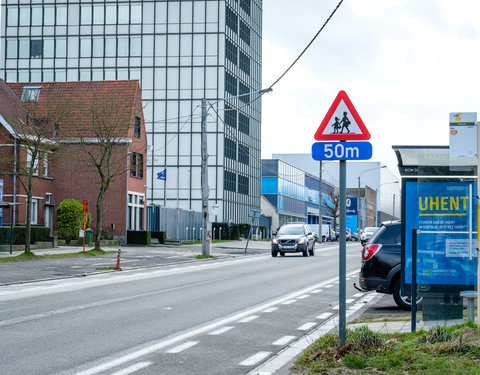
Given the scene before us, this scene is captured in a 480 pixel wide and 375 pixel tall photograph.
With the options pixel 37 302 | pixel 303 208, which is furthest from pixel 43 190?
pixel 303 208

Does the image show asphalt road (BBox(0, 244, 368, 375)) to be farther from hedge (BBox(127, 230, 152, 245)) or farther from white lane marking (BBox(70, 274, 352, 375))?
hedge (BBox(127, 230, 152, 245))

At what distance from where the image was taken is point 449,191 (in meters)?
10.6

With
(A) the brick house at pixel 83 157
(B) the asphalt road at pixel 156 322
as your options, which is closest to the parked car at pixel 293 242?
(A) the brick house at pixel 83 157

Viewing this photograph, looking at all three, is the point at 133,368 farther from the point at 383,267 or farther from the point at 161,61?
the point at 161,61

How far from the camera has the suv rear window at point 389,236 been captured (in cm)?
1525

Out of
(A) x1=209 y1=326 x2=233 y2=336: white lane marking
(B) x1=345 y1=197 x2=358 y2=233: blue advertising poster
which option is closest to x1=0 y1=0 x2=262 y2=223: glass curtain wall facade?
(B) x1=345 y1=197 x2=358 y2=233: blue advertising poster

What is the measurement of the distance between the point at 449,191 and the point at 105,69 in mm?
67066

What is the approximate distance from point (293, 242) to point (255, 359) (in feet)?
105

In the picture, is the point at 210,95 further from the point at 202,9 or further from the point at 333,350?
the point at 333,350

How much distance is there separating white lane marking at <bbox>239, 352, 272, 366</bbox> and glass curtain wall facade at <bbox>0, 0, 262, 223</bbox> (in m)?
61.8

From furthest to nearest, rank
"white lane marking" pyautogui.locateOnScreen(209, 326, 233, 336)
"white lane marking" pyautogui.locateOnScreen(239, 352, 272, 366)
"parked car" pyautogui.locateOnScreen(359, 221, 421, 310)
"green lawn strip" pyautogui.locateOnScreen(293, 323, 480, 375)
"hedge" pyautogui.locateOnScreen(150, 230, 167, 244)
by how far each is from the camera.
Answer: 1. "hedge" pyautogui.locateOnScreen(150, 230, 167, 244)
2. "parked car" pyautogui.locateOnScreen(359, 221, 421, 310)
3. "white lane marking" pyautogui.locateOnScreen(209, 326, 233, 336)
4. "white lane marking" pyautogui.locateOnScreen(239, 352, 272, 366)
5. "green lawn strip" pyautogui.locateOnScreen(293, 323, 480, 375)

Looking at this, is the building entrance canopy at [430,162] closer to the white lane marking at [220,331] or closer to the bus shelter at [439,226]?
the bus shelter at [439,226]

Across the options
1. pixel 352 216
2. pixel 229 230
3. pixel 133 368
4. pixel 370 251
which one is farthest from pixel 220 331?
pixel 352 216

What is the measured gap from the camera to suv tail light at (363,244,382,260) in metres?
15.0
